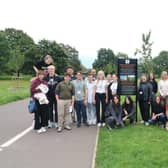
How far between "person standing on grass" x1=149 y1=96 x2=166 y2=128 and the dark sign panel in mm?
944

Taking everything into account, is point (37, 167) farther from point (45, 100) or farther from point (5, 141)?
point (45, 100)

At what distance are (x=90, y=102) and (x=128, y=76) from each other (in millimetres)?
1653

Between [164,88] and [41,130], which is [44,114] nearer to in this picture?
[41,130]

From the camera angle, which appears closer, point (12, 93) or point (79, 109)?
point (79, 109)

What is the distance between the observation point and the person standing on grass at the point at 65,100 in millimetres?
11477

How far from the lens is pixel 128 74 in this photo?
13008mm

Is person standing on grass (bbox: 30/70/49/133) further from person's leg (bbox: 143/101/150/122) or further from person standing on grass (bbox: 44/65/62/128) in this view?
person's leg (bbox: 143/101/150/122)

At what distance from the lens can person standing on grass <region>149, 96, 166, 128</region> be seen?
12117 millimetres

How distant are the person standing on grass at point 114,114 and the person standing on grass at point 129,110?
0.36m

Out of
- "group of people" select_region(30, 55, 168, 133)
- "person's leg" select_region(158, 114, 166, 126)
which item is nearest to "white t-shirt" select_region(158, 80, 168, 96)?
"group of people" select_region(30, 55, 168, 133)

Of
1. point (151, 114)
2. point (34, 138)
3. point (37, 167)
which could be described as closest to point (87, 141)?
point (34, 138)

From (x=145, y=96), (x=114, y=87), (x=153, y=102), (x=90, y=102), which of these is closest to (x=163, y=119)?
(x=153, y=102)

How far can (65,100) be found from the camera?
38.1 ft

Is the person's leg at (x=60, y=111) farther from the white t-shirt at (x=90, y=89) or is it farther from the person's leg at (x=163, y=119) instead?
the person's leg at (x=163, y=119)
